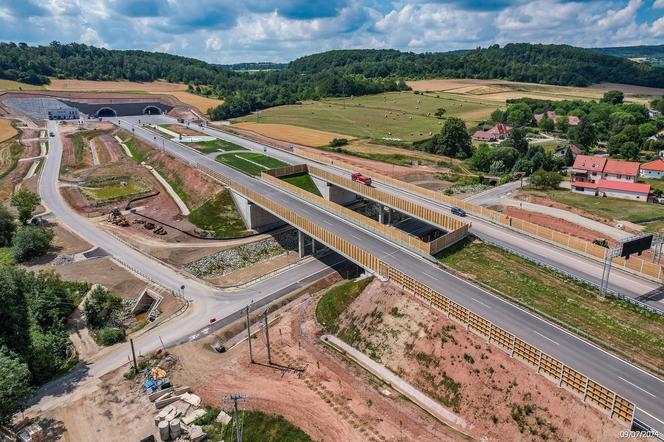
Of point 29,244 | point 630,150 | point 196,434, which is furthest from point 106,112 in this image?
point 630,150

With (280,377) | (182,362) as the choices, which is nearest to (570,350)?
(280,377)

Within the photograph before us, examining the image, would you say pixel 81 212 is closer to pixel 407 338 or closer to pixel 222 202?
pixel 222 202

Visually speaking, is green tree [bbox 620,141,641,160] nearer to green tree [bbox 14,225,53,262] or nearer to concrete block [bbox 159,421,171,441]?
concrete block [bbox 159,421,171,441]

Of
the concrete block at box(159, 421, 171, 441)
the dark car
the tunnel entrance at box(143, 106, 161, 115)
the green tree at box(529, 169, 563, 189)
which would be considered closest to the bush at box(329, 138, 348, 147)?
the green tree at box(529, 169, 563, 189)

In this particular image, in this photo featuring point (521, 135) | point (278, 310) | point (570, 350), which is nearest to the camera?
point (570, 350)

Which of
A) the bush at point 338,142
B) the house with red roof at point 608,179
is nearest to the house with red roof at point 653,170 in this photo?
the house with red roof at point 608,179
